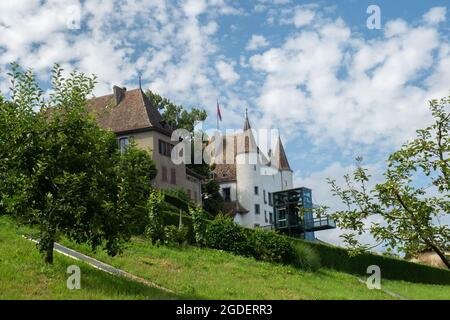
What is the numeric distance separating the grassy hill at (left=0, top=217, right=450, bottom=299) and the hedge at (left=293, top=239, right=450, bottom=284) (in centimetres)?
465

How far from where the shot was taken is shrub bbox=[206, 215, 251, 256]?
96.0 ft

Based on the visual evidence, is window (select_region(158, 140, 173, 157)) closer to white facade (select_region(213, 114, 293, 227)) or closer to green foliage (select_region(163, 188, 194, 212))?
green foliage (select_region(163, 188, 194, 212))

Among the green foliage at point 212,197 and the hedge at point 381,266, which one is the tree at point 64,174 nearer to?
the hedge at point 381,266

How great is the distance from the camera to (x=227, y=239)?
29.4 metres

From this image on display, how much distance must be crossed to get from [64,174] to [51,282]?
2480 mm

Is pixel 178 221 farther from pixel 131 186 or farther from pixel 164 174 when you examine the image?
pixel 164 174

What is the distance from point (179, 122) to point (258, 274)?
43849mm

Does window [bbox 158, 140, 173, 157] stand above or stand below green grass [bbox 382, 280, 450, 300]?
above

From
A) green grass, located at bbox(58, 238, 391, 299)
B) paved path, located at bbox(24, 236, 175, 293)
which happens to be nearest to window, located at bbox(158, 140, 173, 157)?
green grass, located at bbox(58, 238, 391, 299)

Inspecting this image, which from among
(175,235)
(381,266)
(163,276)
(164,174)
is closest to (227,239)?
(175,235)
